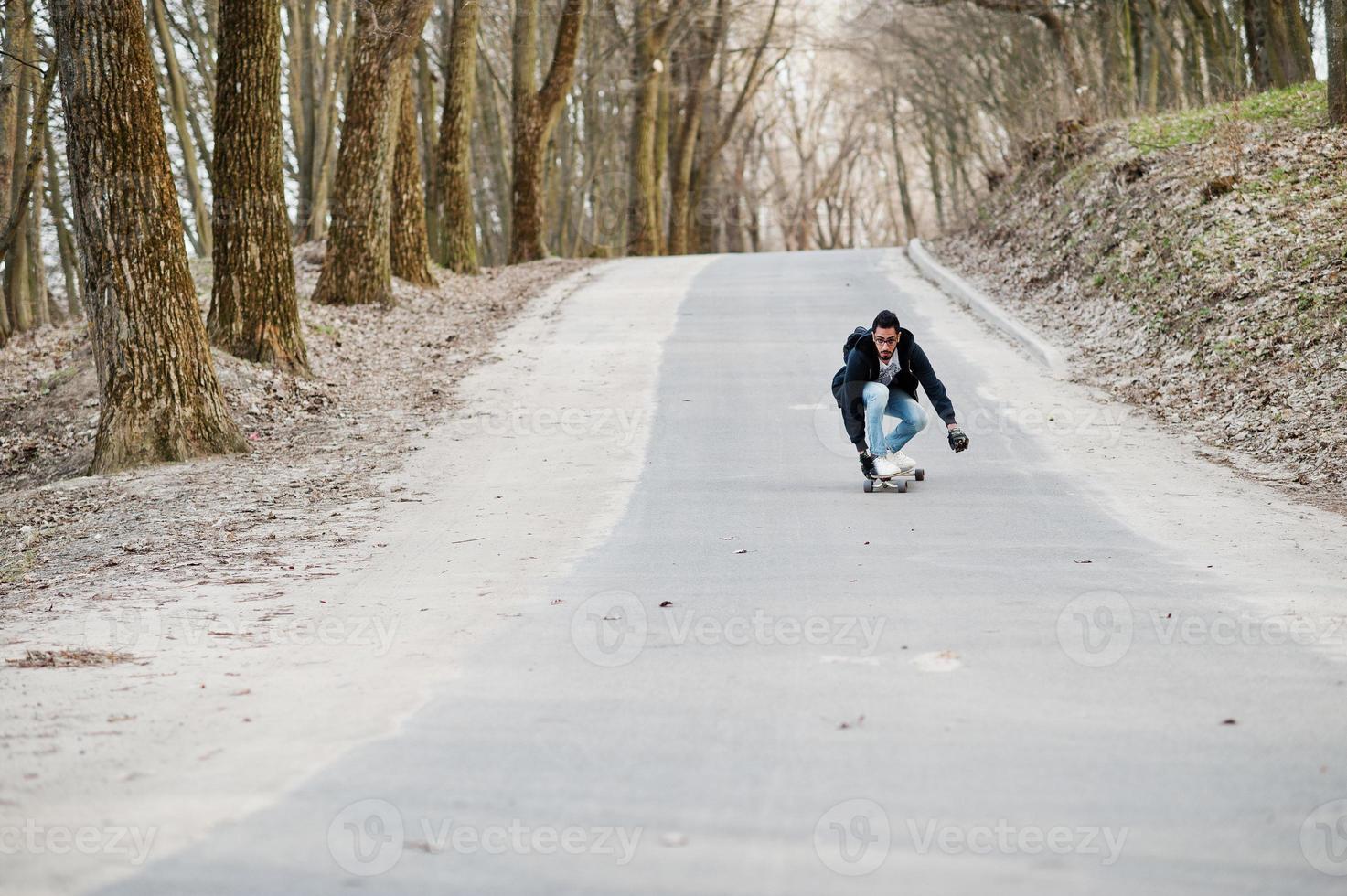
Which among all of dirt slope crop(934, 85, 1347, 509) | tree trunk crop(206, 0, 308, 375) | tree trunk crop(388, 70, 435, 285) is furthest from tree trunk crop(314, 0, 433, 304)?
dirt slope crop(934, 85, 1347, 509)

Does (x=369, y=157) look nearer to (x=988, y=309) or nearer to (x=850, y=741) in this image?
(x=988, y=309)

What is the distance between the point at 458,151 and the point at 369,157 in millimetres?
6119

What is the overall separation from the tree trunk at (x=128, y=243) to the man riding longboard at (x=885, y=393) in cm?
595

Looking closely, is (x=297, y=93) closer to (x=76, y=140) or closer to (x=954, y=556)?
(x=76, y=140)

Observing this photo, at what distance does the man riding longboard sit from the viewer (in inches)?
385

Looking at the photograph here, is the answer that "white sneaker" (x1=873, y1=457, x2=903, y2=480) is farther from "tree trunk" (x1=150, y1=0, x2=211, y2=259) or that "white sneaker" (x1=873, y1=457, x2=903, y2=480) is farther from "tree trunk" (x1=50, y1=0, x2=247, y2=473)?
"tree trunk" (x1=150, y1=0, x2=211, y2=259)

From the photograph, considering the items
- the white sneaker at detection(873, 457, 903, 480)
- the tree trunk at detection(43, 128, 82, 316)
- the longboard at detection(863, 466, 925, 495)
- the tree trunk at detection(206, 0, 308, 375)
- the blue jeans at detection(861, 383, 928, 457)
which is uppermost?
the tree trunk at detection(43, 128, 82, 316)

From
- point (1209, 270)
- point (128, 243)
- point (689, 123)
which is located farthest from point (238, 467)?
point (689, 123)

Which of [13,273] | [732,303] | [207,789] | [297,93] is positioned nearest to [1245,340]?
[732,303]

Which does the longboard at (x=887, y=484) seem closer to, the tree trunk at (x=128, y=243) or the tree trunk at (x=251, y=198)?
the tree trunk at (x=128, y=243)

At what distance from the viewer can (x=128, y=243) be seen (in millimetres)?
11211

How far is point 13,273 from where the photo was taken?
23.2 meters

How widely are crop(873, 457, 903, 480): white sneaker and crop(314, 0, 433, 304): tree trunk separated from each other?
1152cm

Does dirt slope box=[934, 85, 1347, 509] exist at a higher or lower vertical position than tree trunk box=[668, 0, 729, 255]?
lower
